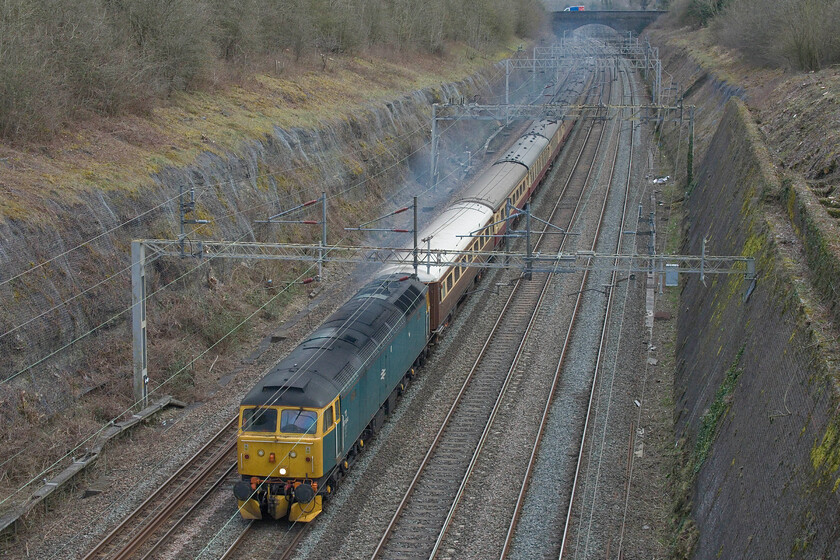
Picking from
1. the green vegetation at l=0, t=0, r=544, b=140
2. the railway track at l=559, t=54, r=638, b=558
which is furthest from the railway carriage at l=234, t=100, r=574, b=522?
the green vegetation at l=0, t=0, r=544, b=140

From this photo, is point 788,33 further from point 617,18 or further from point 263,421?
point 617,18

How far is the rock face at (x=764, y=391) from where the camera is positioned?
10375mm

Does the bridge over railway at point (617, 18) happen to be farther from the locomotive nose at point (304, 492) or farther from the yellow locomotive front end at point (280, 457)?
the locomotive nose at point (304, 492)

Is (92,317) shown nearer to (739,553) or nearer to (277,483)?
(277,483)

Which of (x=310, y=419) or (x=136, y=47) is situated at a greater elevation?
(x=136, y=47)

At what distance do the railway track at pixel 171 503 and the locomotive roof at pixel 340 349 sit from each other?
2383 millimetres

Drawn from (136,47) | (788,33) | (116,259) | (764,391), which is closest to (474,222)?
(116,259)

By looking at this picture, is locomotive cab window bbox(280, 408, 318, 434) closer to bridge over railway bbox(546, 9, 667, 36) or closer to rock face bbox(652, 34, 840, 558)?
rock face bbox(652, 34, 840, 558)

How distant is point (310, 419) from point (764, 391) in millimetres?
7664

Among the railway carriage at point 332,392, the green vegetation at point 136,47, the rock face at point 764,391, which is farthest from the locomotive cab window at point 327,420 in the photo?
the green vegetation at point 136,47

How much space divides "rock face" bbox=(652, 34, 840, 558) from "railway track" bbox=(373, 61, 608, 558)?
14.4 feet

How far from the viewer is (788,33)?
3791cm

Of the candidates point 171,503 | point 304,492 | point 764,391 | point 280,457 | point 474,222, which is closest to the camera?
point 764,391

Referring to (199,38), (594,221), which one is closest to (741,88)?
(594,221)
